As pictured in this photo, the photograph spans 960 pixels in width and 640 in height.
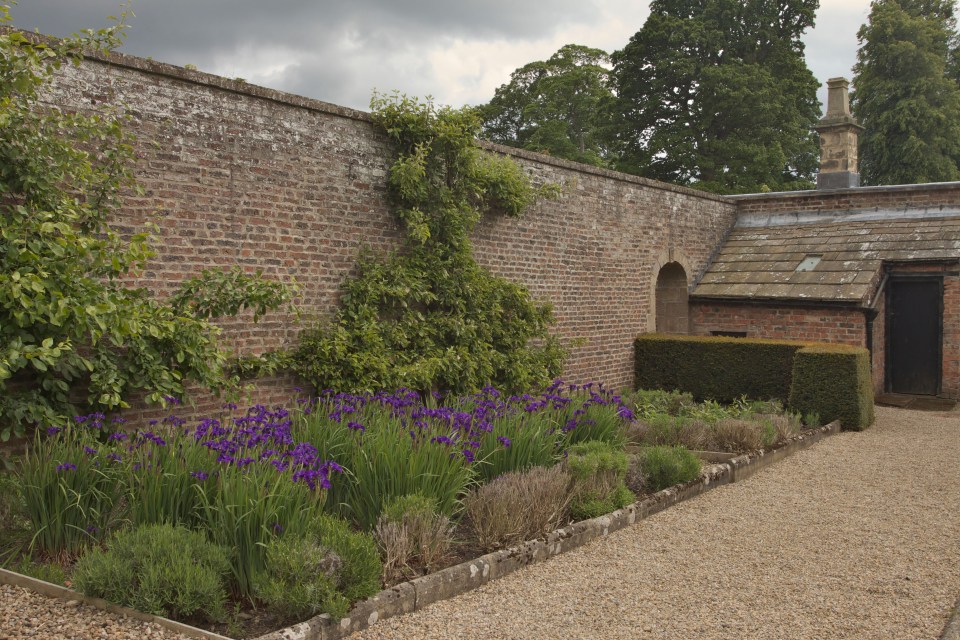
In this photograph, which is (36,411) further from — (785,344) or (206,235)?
(785,344)

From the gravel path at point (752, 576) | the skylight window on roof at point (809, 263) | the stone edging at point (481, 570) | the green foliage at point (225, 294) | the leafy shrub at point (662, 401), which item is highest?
the skylight window on roof at point (809, 263)

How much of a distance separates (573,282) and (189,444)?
760 cm

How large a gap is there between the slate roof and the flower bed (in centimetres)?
830

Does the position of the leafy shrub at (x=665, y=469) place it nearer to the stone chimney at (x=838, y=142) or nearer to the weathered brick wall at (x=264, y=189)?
the weathered brick wall at (x=264, y=189)

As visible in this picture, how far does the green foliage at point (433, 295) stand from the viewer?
25.6 feet

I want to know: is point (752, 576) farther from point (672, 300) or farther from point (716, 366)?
point (672, 300)

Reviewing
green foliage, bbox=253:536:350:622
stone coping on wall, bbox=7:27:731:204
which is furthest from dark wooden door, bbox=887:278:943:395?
green foliage, bbox=253:536:350:622

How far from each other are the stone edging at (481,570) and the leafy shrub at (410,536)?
165 millimetres

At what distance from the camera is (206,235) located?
691cm

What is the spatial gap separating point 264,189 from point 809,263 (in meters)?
9.89

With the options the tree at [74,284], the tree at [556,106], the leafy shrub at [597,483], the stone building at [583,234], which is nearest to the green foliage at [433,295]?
the stone building at [583,234]

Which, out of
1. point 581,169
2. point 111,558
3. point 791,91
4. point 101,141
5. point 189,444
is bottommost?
point 111,558

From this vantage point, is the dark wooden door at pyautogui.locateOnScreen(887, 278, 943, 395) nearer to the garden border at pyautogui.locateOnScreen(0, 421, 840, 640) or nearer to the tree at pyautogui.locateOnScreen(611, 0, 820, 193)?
the garden border at pyautogui.locateOnScreen(0, 421, 840, 640)

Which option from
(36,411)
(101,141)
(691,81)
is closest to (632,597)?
(36,411)
